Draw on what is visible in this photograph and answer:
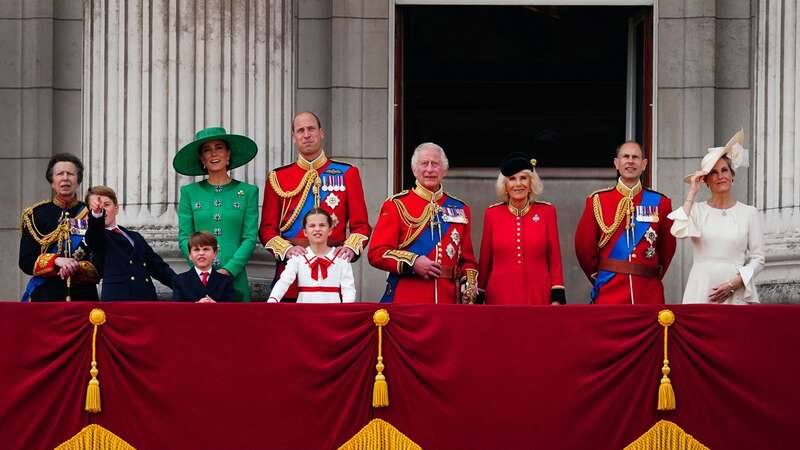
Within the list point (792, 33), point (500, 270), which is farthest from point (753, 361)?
point (792, 33)

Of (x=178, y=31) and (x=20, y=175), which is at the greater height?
(x=178, y=31)

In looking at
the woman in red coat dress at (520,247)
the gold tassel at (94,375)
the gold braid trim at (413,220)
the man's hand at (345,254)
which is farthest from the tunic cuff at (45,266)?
the woman in red coat dress at (520,247)

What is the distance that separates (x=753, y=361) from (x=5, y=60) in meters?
6.64

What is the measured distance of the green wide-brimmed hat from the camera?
12.7m

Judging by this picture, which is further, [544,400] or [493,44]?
[493,44]

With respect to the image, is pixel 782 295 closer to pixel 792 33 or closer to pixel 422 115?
pixel 792 33

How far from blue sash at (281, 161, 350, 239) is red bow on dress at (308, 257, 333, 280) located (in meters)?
0.80

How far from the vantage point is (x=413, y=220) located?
39.7 feet

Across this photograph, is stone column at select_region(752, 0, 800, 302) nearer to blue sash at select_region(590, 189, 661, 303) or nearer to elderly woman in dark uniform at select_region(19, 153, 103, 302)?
blue sash at select_region(590, 189, 661, 303)

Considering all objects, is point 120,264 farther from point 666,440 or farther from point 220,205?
point 666,440

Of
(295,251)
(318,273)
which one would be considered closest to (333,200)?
(295,251)

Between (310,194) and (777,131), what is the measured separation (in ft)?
12.6

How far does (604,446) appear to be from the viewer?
10.8 meters

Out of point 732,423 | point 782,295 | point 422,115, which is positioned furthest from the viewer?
point 422,115
